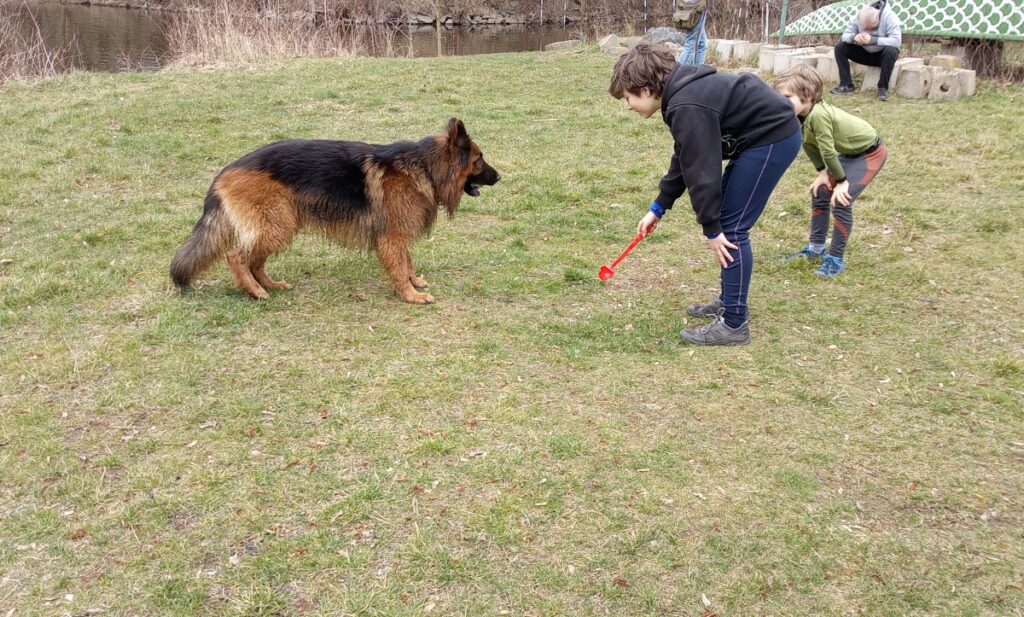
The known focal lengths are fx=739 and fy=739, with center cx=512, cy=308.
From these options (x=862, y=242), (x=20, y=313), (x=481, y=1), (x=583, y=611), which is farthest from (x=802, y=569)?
(x=481, y=1)

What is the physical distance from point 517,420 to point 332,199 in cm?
229

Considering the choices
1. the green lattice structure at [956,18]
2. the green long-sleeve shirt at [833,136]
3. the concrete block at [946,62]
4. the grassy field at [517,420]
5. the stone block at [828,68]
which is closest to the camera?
the grassy field at [517,420]

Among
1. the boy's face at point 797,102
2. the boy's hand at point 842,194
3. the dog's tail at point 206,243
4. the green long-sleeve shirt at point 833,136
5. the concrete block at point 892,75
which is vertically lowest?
the dog's tail at point 206,243

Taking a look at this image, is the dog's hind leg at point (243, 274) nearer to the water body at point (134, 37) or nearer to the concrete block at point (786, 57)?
the concrete block at point (786, 57)

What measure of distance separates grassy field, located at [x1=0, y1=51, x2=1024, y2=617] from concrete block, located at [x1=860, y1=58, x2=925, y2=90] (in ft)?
13.2

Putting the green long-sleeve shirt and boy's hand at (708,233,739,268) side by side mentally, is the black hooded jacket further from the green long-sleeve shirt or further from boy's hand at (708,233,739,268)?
the green long-sleeve shirt

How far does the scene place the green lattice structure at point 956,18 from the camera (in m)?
11.4

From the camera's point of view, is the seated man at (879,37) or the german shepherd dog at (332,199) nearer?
the german shepherd dog at (332,199)

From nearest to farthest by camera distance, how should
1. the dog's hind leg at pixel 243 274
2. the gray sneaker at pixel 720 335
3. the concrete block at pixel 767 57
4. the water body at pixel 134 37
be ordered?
the gray sneaker at pixel 720 335 → the dog's hind leg at pixel 243 274 → the concrete block at pixel 767 57 → the water body at pixel 134 37

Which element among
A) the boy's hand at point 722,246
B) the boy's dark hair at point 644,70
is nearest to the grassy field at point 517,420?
the boy's hand at point 722,246

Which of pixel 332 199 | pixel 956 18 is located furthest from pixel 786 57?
pixel 332 199

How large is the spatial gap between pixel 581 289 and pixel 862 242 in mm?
2865

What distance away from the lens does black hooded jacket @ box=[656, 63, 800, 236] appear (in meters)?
4.37

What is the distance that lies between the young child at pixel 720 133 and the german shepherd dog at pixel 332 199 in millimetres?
1619
